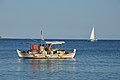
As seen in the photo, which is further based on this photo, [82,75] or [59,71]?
[59,71]

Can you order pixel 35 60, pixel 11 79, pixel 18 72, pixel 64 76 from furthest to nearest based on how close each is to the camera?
pixel 35 60, pixel 18 72, pixel 64 76, pixel 11 79

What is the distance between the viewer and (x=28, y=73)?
6850 centimetres

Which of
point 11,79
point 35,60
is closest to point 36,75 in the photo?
point 11,79

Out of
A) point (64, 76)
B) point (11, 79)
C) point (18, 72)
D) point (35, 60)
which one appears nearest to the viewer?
point (11, 79)

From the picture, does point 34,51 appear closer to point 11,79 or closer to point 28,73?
point 28,73

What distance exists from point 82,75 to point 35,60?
27711 millimetres

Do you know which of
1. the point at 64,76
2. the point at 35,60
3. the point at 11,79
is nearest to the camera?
the point at 11,79

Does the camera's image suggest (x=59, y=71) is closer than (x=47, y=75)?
No

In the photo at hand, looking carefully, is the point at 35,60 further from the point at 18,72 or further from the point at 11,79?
the point at 11,79

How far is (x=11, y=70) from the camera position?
72812 millimetres

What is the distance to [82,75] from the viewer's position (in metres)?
67.0

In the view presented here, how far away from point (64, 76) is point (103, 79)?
16.6ft

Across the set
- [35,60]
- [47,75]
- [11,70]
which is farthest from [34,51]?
[47,75]

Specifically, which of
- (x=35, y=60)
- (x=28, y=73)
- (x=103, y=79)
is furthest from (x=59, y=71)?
(x=35, y=60)
